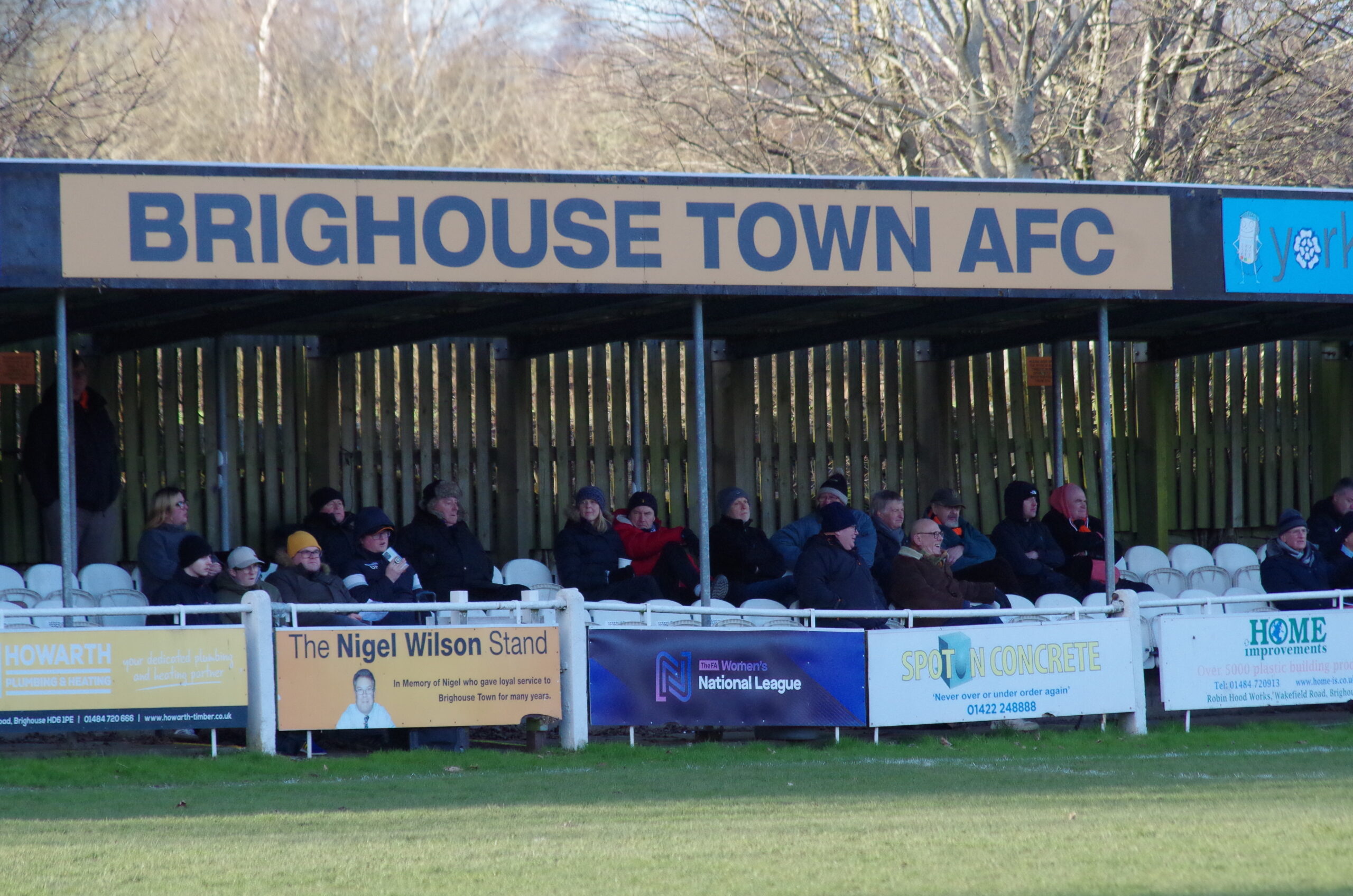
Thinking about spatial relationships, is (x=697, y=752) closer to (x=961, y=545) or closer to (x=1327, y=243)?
(x=961, y=545)

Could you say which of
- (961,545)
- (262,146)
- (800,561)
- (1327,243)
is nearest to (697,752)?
(800,561)

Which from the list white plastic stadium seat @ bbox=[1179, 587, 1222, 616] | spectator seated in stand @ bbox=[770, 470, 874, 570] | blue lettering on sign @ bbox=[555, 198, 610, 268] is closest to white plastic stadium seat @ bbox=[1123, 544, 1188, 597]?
white plastic stadium seat @ bbox=[1179, 587, 1222, 616]

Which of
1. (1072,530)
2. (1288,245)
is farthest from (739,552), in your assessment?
(1288,245)

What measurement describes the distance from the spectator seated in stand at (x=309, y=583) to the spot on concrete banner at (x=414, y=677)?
0.46 metres

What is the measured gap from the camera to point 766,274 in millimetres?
10766

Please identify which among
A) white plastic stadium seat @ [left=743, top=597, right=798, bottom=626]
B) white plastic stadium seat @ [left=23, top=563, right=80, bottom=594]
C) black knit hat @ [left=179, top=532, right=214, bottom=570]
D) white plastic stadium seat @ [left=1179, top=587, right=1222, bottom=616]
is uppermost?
black knit hat @ [left=179, top=532, right=214, bottom=570]

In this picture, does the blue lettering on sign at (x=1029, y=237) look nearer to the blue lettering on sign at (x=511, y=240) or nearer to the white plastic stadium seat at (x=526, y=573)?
the blue lettering on sign at (x=511, y=240)

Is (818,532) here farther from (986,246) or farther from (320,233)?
(320,233)

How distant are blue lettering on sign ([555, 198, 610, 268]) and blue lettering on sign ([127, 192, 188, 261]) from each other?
87.4 inches

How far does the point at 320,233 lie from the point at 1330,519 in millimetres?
8293

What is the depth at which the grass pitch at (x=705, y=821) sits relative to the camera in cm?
595

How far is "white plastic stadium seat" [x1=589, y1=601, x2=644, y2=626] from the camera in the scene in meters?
9.72

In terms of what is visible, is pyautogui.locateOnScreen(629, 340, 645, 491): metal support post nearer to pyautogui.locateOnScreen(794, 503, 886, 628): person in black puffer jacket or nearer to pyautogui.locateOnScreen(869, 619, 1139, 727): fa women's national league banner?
Result: pyautogui.locateOnScreen(794, 503, 886, 628): person in black puffer jacket

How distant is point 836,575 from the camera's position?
1067cm
